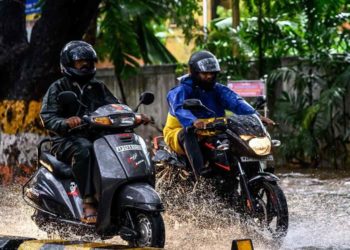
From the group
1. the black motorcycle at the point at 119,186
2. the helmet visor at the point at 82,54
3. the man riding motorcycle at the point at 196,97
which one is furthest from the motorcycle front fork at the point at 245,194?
the helmet visor at the point at 82,54

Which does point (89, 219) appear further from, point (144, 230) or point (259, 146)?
point (259, 146)

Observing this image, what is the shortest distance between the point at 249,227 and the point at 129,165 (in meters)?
1.38

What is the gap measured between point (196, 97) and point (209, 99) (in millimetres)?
139

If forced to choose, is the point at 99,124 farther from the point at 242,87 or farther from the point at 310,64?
the point at 310,64

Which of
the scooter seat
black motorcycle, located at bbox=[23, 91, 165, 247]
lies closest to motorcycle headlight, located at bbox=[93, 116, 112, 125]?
black motorcycle, located at bbox=[23, 91, 165, 247]

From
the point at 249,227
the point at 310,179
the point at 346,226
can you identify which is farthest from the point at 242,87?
the point at 249,227

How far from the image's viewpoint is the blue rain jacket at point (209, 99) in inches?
365

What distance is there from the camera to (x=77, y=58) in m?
8.26

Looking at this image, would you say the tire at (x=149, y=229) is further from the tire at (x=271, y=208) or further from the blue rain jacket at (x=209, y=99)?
the blue rain jacket at (x=209, y=99)

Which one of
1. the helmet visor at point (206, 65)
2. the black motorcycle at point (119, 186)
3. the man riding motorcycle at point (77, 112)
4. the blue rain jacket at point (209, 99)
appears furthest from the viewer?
the blue rain jacket at point (209, 99)

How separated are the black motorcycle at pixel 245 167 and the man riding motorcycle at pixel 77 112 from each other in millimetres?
878

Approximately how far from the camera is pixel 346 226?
9.34 metres

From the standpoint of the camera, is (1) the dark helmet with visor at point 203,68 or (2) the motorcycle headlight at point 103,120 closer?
(2) the motorcycle headlight at point 103,120

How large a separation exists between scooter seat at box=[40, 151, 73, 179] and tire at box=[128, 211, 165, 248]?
87cm
